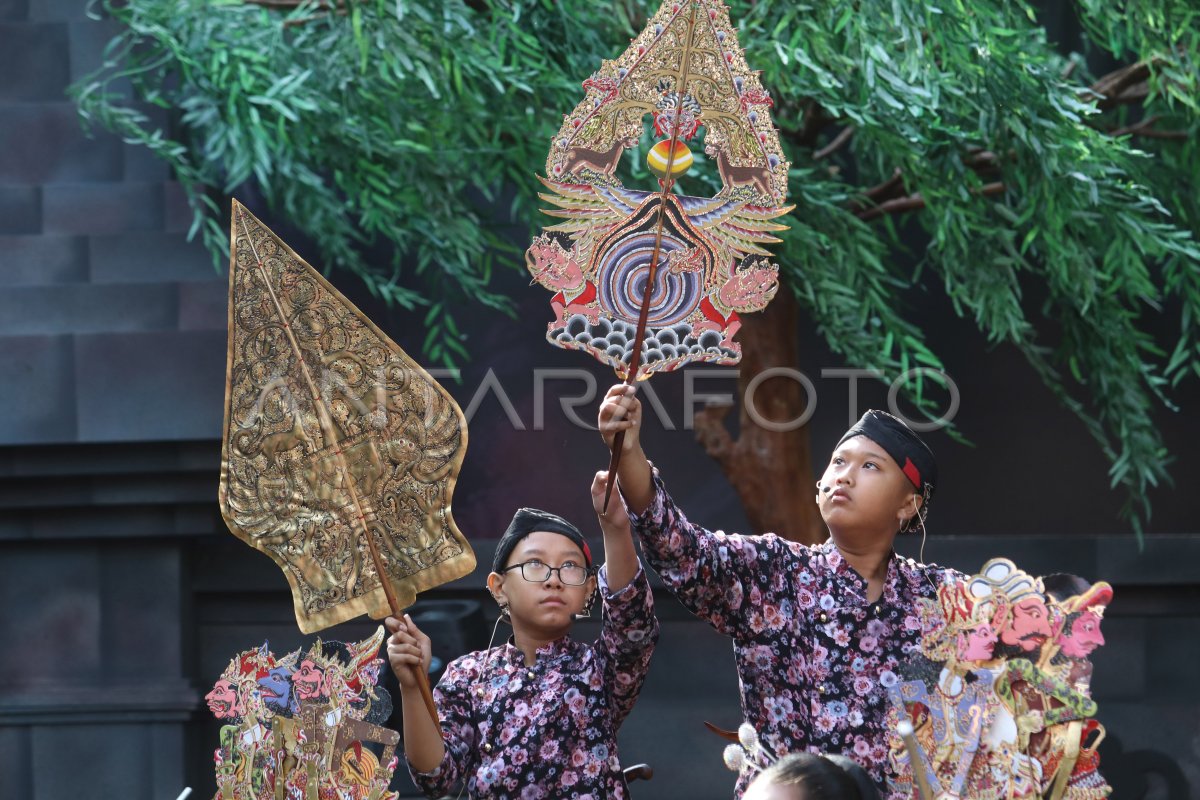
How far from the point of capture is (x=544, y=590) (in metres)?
3.24

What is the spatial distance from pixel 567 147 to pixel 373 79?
201 cm

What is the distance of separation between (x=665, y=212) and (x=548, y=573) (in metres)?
0.75

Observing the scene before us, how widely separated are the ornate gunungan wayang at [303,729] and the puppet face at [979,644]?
102 centimetres

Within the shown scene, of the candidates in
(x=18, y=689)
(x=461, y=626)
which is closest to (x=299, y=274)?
(x=461, y=626)

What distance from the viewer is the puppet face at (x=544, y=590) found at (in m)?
3.24

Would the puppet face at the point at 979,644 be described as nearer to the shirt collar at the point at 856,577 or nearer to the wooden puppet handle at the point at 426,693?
the shirt collar at the point at 856,577

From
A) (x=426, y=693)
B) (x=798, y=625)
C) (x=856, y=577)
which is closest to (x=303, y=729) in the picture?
(x=426, y=693)

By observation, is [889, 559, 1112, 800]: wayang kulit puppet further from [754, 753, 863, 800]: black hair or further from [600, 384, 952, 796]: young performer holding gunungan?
[754, 753, 863, 800]: black hair

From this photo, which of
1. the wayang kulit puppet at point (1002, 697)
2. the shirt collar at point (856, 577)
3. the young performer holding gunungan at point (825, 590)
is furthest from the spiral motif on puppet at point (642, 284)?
the wayang kulit puppet at point (1002, 697)

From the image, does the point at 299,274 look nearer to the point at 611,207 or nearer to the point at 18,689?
the point at 611,207

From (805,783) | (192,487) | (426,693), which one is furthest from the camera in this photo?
(192,487)

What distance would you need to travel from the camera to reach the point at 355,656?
3094mm

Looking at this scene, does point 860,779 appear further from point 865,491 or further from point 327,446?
point 327,446

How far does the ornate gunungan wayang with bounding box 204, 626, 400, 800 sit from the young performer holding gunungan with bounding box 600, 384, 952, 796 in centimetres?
62
